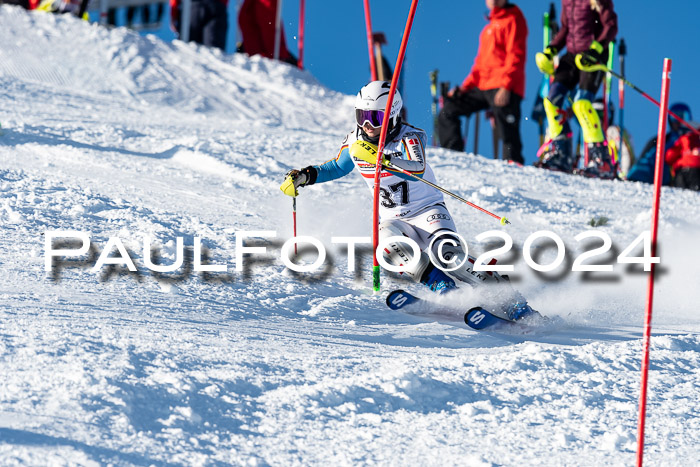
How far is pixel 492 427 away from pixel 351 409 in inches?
19.0

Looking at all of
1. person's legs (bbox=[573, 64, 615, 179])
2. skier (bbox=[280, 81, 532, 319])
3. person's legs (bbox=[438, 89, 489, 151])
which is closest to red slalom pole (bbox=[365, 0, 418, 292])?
skier (bbox=[280, 81, 532, 319])

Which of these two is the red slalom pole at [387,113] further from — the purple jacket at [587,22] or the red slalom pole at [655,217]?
the purple jacket at [587,22]

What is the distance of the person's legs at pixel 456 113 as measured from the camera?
9656mm

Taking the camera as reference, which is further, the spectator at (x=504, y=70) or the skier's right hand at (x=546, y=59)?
the skier's right hand at (x=546, y=59)

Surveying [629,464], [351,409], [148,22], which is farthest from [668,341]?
[148,22]

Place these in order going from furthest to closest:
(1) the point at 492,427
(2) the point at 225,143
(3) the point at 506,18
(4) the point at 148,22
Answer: (4) the point at 148,22 < (3) the point at 506,18 < (2) the point at 225,143 < (1) the point at 492,427

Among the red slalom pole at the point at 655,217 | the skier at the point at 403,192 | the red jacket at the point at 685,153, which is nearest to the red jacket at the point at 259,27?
the red jacket at the point at 685,153

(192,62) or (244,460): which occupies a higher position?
(192,62)

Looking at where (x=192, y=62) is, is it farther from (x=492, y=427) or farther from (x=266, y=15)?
(x=492, y=427)

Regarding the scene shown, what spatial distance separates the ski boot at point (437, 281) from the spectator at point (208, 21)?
794 cm

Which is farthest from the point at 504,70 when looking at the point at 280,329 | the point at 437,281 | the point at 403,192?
the point at 280,329

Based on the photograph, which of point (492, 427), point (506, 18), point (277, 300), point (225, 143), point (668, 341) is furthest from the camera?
point (506, 18)

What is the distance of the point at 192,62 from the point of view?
1251 cm

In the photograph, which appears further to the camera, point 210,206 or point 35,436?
point 210,206
